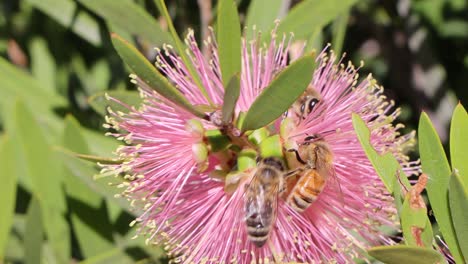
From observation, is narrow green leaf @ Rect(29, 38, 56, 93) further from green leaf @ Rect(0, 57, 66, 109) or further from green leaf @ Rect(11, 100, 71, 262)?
green leaf @ Rect(11, 100, 71, 262)

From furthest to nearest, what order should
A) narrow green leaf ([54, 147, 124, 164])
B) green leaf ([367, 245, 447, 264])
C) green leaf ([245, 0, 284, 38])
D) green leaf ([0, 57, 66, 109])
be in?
green leaf ([0, 57, 66, 109])
green leaf ([245, 0, 284, 38])
narrow green leaf ([54, 147, 124, 164])
green leaf ([367, 245, 447, 264])

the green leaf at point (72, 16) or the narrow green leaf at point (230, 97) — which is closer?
the narrow green leaf at point (230, 97)

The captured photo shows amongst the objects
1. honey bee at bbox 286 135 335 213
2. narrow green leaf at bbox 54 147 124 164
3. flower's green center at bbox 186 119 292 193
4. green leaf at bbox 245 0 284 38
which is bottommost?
honey bee at bbox 286 135 335 213

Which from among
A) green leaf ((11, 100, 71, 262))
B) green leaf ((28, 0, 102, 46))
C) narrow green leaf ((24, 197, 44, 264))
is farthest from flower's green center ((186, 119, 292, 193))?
green leaf ((28, 0, 102, 46))

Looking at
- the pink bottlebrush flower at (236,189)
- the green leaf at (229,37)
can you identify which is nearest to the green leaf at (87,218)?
the pink bottlebrush flower at (236,189)

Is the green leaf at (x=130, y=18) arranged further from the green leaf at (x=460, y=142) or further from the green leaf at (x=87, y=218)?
the green leaf at (x=460, y=142)

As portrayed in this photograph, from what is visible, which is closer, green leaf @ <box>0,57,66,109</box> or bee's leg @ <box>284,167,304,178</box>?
bee's leg @ <box>284,167,304,178</box>

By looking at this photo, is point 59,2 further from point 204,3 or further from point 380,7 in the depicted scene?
point 380,7
